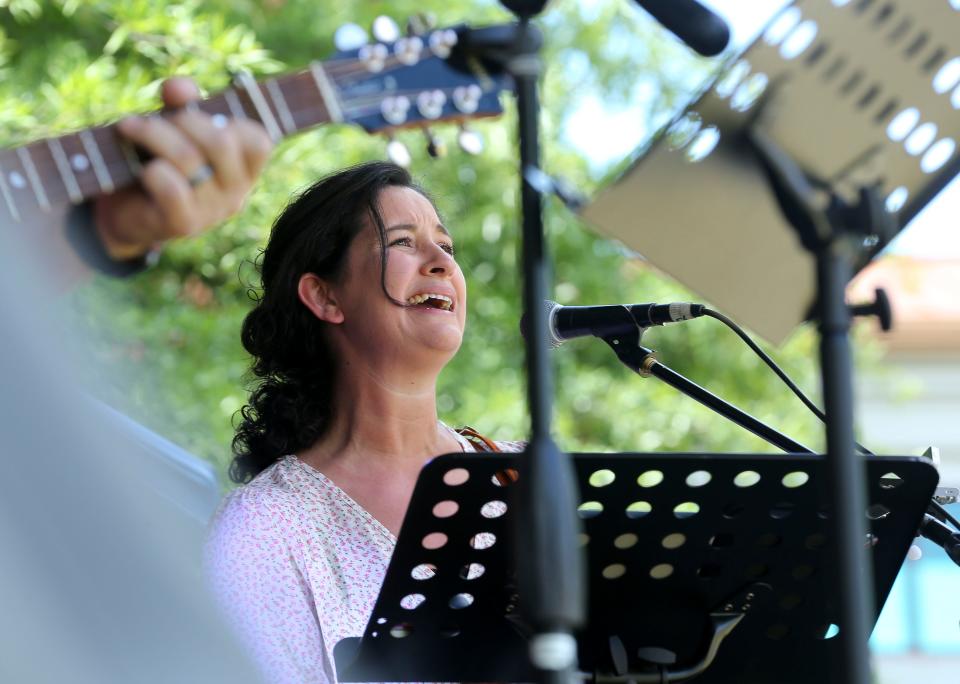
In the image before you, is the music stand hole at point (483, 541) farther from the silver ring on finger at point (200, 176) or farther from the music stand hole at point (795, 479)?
the silver ring on finger at point (200, 176)

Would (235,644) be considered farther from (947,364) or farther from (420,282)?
(947,364)

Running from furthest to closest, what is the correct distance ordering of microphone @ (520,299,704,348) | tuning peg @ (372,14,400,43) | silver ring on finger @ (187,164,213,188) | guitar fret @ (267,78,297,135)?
guitar fret @ (267,78,297,135) → tuning peg @ (372,14,400,43) → silver ring on finger @ (187,164,213,188) → microphone @ (520,299,704,348)

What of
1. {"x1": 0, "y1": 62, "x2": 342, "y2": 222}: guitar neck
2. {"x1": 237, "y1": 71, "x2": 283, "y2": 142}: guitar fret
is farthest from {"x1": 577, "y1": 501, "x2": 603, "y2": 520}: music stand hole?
{"x1": 237, "y1": 71, "x2": 283, "y2": 142}: guitar fret

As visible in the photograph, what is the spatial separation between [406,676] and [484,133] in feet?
14.7

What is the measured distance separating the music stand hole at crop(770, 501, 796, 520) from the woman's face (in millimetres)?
996

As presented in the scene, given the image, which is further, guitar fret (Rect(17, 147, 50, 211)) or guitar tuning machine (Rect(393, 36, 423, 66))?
guitar tuning machine (Rect(393, 36, 423, 66))

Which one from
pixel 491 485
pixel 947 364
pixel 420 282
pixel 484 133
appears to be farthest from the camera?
pixel 947 364

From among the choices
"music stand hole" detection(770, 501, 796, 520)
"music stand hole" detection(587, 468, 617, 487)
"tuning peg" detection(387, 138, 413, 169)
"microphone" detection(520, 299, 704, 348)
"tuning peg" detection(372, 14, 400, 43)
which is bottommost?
"music stand hole" detection(770, 501, 796, 520)

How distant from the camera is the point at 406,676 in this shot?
179cm

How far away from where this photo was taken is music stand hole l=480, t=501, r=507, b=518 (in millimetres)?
1719

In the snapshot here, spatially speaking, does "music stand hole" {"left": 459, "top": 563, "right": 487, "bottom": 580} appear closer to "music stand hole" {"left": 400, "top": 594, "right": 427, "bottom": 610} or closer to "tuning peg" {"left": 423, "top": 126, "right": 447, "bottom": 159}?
"music stand hole" {"left": 400, "top": 594, "right": 427, "bottom": 610}

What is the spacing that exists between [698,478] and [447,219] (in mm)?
2409

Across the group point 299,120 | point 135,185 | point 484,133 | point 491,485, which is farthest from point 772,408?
point 491,485

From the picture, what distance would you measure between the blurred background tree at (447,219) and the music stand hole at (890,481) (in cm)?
241
